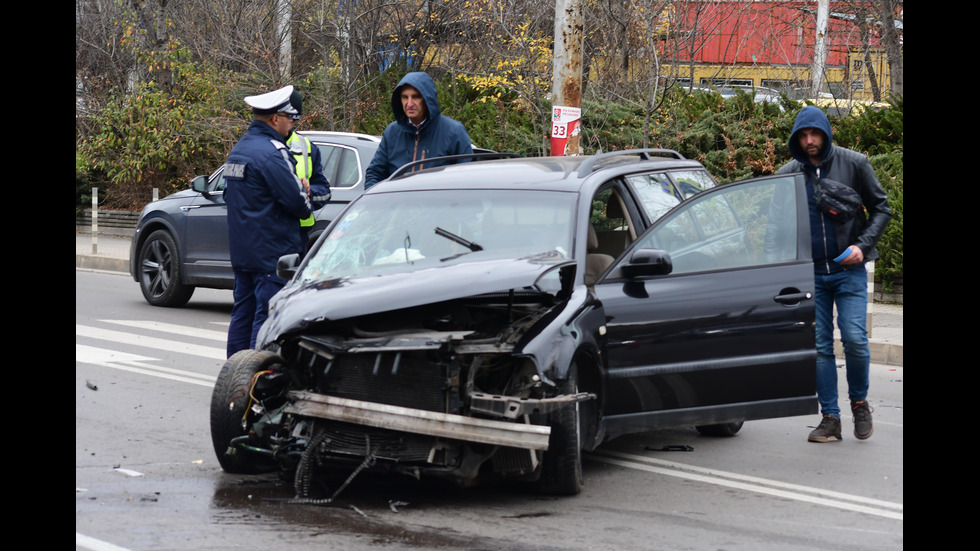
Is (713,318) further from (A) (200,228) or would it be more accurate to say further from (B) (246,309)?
(A) (200,228)

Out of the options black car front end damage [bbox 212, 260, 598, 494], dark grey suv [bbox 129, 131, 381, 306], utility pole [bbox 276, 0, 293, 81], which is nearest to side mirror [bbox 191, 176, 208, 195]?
dark grey suv [bbox 129, 131, 381, 306]

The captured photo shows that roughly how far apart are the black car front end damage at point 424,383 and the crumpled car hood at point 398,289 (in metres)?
0.02

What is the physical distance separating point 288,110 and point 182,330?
4.47 m

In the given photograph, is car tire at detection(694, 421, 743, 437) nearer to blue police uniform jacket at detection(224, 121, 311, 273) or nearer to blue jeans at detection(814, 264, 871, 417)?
blue jeans at detection(814, 264, 871, 417)

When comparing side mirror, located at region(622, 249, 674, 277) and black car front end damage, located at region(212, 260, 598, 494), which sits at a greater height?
side mirror, located at region(622, 249, 674, 277)

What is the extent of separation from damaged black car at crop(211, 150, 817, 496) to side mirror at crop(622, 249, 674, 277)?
0.01m

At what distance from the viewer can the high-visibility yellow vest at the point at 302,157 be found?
8039 mm

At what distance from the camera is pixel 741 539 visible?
5.12 metres

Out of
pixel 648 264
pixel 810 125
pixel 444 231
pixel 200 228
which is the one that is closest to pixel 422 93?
pixel 444 231

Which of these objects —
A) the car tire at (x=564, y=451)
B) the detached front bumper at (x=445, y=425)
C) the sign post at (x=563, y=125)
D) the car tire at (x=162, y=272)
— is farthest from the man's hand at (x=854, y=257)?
the car tire at (x=162, y=272)

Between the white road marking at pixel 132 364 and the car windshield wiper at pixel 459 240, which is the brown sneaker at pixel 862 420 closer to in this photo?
the car windshield wiper at pixel 459 240

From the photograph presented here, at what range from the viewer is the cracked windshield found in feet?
20.3
